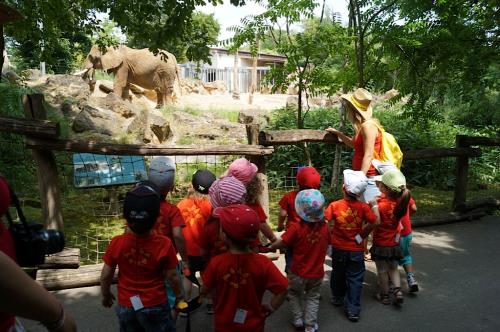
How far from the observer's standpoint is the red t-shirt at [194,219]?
10.8 ft

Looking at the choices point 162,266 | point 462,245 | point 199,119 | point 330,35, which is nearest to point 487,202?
point 462,245

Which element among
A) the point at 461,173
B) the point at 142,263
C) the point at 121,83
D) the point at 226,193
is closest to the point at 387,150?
the point at 226,193

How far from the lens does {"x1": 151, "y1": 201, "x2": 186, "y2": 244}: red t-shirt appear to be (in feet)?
9.53

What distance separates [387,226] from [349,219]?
0.50 metres

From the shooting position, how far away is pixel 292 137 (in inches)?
191

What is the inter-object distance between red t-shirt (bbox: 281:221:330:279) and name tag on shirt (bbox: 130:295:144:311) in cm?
114

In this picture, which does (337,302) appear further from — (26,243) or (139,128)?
(139,128)

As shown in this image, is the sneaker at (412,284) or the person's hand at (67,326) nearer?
the person's hand at (67,326)

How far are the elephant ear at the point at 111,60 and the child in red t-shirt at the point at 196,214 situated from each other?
14478mm

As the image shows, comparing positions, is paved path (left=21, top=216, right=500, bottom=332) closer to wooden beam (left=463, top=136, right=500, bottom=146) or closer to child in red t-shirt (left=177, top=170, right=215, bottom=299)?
child in red t-shirt (left=177, top=170, right=215, bottom=299)

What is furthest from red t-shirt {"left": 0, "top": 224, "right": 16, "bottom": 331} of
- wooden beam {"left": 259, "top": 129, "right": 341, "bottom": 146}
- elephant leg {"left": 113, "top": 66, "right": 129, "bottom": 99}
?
elephant leg {"left": 113, "top": 66, "right": 129, "bottom": 99}

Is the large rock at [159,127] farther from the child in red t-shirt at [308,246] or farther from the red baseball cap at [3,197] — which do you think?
the red baseball cap at [3,197]

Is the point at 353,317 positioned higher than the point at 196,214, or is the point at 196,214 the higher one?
the point at 196,214

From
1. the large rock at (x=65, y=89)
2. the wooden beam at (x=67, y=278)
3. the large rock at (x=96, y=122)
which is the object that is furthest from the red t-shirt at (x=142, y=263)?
the large rock at (x=65, y=89)
